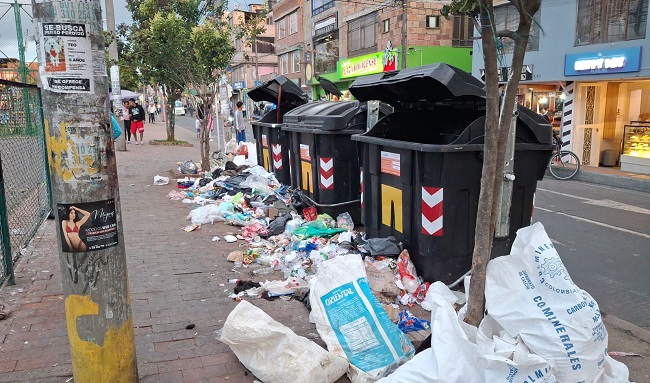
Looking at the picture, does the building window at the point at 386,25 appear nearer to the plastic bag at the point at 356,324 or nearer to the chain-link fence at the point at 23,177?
the chain-link fence at the point at 23,177

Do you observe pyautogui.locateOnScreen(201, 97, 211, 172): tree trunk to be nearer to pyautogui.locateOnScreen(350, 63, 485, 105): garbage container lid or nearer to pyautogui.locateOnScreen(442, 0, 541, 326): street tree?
pyautogui.locateOnScreen(350, 63, 485, 105): garbage container lid

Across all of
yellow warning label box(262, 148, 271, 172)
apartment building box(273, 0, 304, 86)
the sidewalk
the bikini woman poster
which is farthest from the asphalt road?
apartment building box(273, 0, 304, 86)

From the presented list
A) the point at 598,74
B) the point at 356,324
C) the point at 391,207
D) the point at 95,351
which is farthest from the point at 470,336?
the point at 598,74

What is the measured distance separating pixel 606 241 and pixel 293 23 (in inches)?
1454

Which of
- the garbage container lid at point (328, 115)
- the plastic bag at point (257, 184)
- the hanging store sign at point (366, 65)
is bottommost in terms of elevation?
the plastic bag at point (257, 184)

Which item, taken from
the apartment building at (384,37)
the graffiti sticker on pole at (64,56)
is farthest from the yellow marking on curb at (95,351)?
the apartment building at (384,37)

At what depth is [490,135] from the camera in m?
2.82

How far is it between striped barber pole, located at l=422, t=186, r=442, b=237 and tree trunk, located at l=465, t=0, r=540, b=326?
1.40m

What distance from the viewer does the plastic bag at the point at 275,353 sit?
9.62 feet

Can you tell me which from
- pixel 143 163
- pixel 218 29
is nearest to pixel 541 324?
pixel 218 29

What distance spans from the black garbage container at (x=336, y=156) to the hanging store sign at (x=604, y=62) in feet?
→ 28.5

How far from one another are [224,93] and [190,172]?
4048 mm

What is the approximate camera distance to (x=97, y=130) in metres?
2.48

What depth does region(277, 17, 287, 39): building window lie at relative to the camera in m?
42.2
